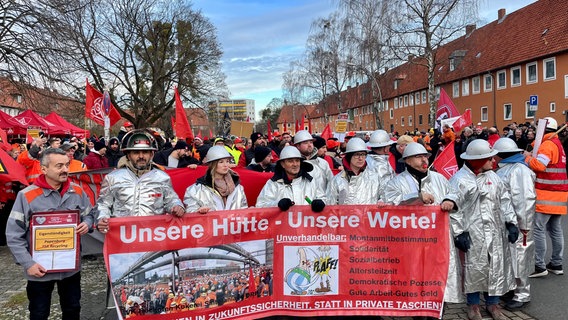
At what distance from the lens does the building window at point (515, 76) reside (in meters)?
35.8

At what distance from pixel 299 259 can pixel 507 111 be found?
129ft

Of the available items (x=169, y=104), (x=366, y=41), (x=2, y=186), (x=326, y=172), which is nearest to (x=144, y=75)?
(x=169, y=104)

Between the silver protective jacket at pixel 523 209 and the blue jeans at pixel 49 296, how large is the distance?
4.66 metres

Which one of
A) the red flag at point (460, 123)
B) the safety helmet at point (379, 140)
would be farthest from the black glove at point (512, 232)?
the red flag at point (460, 123)

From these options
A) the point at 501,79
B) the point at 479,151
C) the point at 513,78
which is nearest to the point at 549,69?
the point at 513,78

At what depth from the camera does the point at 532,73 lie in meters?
34.3

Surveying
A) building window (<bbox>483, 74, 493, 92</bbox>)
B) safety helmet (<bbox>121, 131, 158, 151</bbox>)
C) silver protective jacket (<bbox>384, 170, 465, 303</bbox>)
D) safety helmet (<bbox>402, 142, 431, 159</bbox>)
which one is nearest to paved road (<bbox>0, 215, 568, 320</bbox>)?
silver protective jacket (<bbox>384, 170, 465, 303</bbox>)

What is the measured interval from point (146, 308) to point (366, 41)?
31.5 meters

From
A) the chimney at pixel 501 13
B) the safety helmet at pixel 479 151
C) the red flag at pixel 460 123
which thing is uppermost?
the chimney at pixel 501 13

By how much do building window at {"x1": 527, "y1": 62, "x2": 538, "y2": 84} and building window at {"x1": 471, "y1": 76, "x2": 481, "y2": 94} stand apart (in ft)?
23.1

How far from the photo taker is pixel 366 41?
32.6 m

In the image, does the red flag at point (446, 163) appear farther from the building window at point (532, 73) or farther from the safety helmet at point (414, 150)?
the building window at point (532, 73)

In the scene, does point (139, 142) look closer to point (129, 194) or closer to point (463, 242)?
point (129, 194)

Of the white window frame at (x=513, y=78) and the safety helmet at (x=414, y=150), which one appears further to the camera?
the white window frame at (x=513, y=78)
